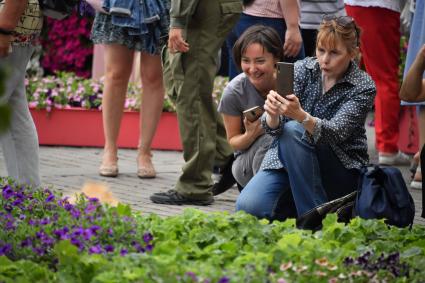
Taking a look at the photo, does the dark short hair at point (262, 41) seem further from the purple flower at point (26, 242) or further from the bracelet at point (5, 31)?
the purple flower at point (26, 242)

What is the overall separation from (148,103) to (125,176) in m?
0.56

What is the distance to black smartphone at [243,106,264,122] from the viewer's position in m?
5.75

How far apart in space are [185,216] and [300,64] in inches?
57.0

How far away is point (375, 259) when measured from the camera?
390 centimetres

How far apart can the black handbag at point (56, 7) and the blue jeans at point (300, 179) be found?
140 cm

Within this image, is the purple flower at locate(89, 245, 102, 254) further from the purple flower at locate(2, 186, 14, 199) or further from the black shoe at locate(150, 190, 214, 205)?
the black shoe at locate(150, 190, 214, 205)

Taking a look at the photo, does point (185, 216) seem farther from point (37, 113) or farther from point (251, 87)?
point (37, 113)

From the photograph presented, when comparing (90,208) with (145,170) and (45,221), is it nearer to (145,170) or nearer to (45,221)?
(45,221)

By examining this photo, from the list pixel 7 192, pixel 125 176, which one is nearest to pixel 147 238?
pixel 7 192

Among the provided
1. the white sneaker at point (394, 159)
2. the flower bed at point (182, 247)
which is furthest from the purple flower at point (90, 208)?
the white sneaker at point (394, 159)

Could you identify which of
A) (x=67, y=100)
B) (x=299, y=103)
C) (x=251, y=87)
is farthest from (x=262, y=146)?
(x=67, y=100)

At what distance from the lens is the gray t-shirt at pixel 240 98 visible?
6.02m

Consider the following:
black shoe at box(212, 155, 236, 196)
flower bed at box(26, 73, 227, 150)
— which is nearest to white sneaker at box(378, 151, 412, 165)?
flower bed at box(26, 73, 227, 150)

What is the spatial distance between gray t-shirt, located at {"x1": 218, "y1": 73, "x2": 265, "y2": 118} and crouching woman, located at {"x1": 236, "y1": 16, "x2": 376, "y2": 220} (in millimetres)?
555
